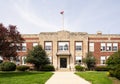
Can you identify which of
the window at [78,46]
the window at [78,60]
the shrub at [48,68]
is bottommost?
Answer: the shrub at [48,68]

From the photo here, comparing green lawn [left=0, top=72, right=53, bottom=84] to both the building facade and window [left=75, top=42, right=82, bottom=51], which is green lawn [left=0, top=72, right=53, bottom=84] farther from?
window [left=75, top=42, right=82, bottom=51]

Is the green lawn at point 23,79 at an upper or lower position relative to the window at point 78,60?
lower

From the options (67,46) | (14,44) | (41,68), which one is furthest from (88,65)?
(14,44)

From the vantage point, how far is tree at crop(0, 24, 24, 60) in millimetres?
32066

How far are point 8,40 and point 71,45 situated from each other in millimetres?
24704

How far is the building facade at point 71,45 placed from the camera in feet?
183

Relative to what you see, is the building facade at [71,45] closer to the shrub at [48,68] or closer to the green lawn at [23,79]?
the shrub at [48,68]

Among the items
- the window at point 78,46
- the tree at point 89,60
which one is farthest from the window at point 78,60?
the tree at point 89,60

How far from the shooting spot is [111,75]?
2758 centimetres

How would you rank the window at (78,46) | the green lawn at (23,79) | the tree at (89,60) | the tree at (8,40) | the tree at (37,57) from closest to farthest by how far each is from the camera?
the green lawn at (23,79) → the tree at (8,40) → the tree at (37,57) → the tree at (89,60) → the window at (78,46)

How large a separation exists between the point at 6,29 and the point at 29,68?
77.3 feet

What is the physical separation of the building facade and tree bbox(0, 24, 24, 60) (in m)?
22.4

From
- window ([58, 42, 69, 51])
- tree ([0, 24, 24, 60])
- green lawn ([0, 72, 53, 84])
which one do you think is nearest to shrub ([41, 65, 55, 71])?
window ([58, 42, 69, 51])

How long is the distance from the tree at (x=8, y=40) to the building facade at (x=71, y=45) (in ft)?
73.4
